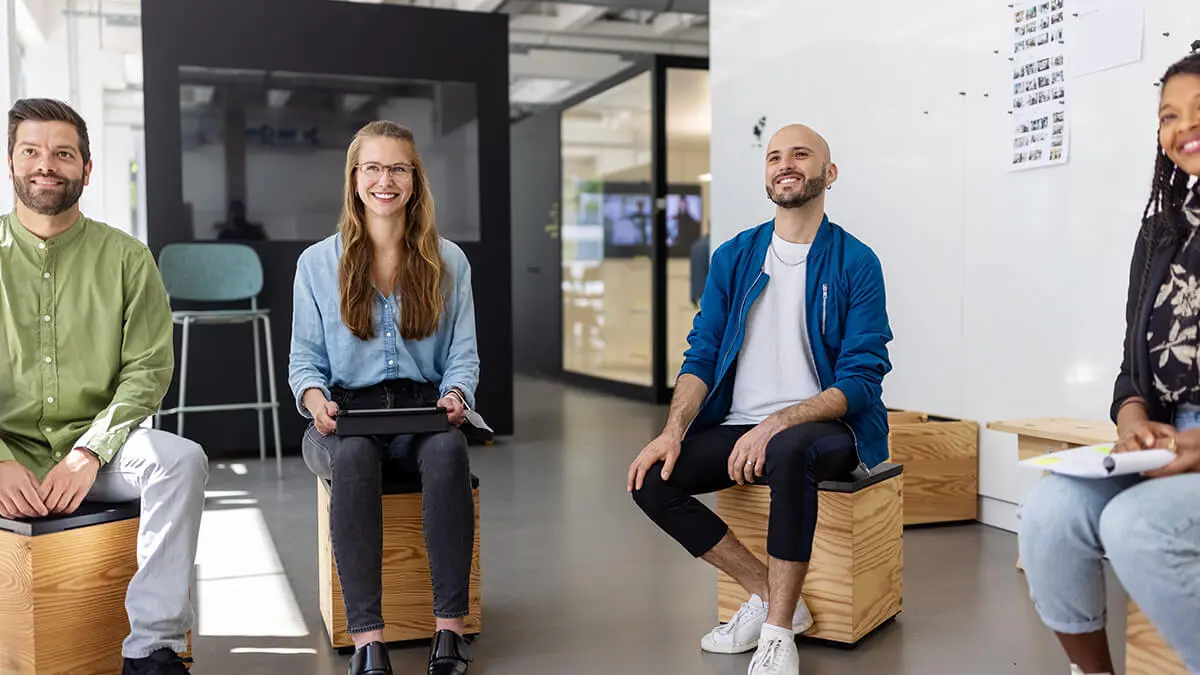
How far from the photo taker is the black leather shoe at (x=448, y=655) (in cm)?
237

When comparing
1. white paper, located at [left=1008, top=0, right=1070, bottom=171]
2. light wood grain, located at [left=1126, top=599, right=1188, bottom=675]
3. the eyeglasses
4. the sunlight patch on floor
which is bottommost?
the sunlight patch on floor

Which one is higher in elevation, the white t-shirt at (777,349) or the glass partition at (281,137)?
the glass partition at (281,137)

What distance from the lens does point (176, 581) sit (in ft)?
7.18

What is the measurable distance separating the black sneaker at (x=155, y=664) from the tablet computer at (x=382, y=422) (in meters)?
0.56

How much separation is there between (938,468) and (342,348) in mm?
2266

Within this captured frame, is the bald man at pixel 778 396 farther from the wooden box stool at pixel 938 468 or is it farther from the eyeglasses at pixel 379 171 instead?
the wooden box stool at pixel 938 468

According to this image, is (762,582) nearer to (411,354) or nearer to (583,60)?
(411,354)

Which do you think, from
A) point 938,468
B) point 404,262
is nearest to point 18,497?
point 404,262

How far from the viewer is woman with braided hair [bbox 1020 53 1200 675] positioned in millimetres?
1680

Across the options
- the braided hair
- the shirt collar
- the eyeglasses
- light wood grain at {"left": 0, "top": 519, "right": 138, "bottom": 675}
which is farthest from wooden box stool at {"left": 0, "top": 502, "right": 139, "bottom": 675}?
the braided hair

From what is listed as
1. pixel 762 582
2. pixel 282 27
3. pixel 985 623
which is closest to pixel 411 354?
pixel 762 582

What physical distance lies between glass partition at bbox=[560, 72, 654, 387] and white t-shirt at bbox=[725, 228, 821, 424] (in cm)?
557

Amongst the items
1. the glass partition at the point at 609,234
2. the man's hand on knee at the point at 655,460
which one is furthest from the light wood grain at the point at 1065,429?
the glass partition at the point at 609,234

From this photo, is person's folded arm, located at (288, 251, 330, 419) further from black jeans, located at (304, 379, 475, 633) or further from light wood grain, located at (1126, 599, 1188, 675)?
light wood grain, located at (1126, 599, 1188, 675)
